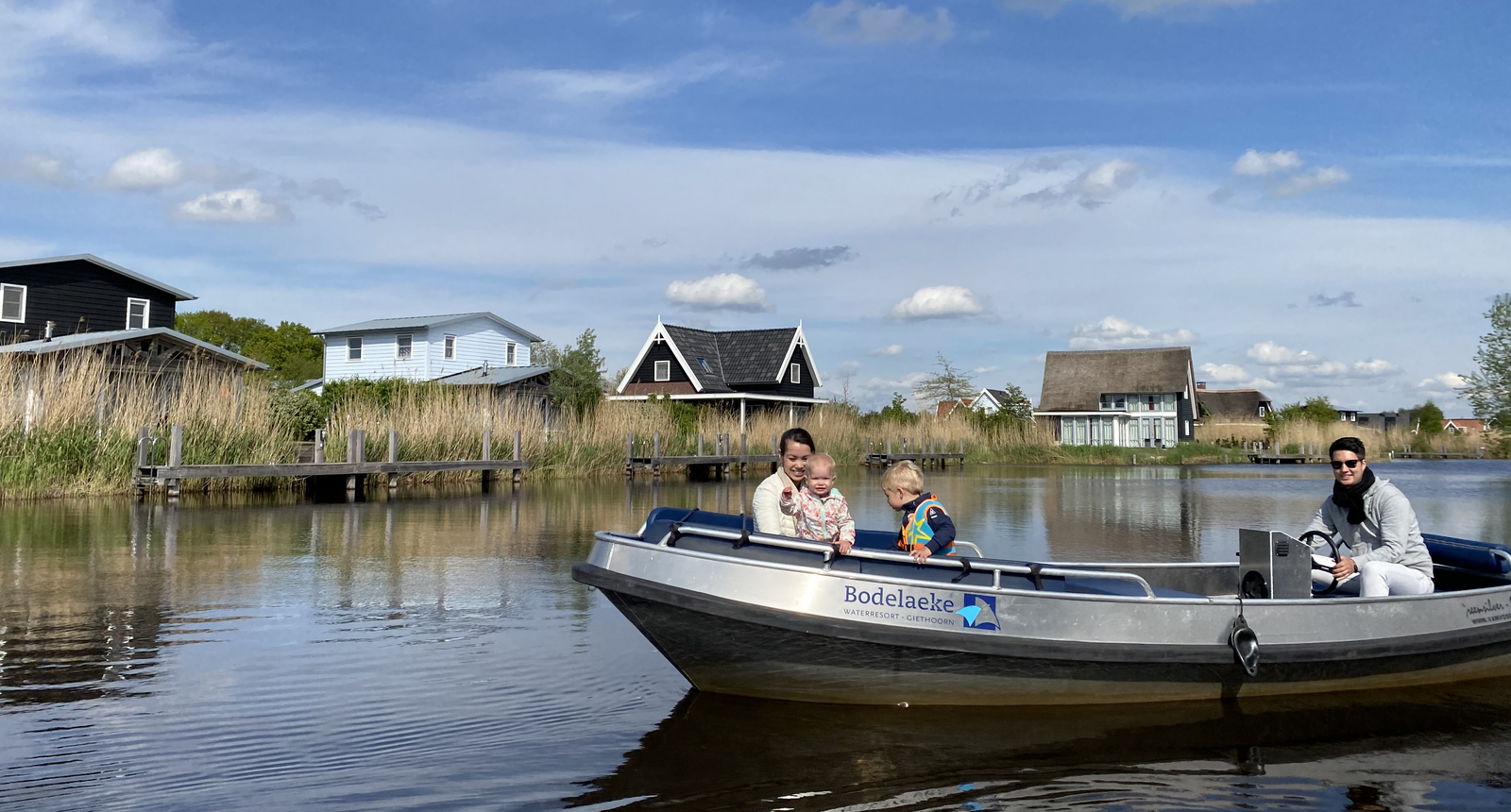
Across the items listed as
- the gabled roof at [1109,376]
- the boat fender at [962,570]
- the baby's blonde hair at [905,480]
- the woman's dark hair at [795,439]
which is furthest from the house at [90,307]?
the gabled roof at [1109,376]

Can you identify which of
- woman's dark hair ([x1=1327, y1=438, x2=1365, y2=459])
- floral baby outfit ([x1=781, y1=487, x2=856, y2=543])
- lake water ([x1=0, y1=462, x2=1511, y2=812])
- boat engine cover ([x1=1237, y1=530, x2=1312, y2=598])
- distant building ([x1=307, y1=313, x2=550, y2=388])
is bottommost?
lake water ([x1=0, y1=462, x2=1511, y2=812])

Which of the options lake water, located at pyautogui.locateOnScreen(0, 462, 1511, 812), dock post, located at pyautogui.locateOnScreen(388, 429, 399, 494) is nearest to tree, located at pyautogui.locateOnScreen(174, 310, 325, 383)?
dock post, located at pyautogui.locateOnScreen(388, 429, 399, 494)

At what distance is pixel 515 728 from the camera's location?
5.89 meters

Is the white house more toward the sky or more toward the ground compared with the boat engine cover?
more toward the sky

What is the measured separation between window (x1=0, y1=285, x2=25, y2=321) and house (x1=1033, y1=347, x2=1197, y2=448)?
53.0 m

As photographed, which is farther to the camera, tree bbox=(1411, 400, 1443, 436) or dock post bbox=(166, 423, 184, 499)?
tree bbox=(1411, 400, 1443, 436)

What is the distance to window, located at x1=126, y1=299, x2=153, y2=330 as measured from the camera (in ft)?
129

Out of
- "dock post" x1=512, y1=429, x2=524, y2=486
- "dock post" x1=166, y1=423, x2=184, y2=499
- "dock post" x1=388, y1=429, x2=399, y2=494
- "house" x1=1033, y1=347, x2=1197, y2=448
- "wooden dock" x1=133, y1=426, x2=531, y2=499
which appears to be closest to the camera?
"dock post" x1=166, y1=423, x2=184, y2=499

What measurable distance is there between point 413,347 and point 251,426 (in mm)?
28038

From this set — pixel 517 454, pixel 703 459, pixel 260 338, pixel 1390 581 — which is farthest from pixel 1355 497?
pixel 260 338

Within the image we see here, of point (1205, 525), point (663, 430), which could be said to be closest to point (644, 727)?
point (1205, 525)

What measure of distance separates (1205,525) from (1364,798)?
13.6 m

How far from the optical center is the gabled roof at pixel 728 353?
53.8 meters

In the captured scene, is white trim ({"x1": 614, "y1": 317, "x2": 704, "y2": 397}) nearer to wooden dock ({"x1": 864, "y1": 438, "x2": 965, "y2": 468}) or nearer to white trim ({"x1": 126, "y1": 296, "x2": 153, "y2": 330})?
wooden dock ({"x1": 864, "y1": 438, "x2": 965, "y2": 468})
